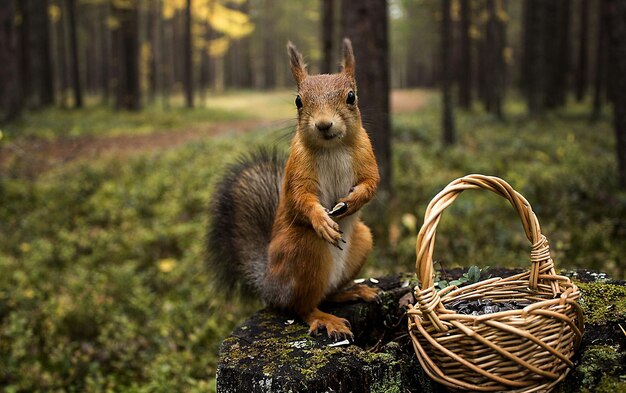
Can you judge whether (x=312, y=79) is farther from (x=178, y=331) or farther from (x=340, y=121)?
(x=178, y=331)

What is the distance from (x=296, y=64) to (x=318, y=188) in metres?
0.59

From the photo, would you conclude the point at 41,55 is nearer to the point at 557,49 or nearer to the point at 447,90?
the point at 447,90

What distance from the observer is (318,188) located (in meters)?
2.51

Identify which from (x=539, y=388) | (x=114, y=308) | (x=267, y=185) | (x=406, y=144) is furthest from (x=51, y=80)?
(x=539, y=388)

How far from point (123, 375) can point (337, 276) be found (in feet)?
8.75

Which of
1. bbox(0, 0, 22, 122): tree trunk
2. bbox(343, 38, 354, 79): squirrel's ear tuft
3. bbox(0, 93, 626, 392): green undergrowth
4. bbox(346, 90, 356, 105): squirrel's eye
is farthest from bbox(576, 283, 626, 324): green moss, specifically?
bbox(0, 0, 22, 122): tree trunk

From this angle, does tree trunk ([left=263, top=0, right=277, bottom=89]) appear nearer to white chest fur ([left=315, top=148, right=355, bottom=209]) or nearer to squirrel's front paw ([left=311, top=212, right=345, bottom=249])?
white chest fur ([left=315, top=148, right=355, bottom=209])

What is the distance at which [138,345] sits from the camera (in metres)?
4.89

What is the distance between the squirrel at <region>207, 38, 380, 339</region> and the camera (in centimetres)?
238

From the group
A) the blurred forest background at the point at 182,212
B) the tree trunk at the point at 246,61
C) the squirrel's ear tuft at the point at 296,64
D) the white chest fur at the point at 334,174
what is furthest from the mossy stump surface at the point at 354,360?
the tree trunk at the point at 246,61

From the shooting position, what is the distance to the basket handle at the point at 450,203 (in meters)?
1.97

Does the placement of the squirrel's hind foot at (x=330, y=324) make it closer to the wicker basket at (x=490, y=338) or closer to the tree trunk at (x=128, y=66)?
the wicker basket at (x=490, y=338)

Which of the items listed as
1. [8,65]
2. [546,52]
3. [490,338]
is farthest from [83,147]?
[546,52]

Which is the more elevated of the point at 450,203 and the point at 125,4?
the point at 125,4
